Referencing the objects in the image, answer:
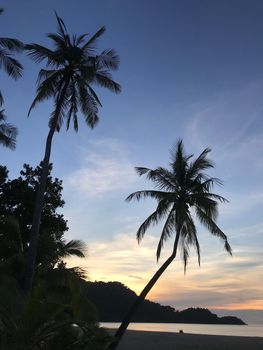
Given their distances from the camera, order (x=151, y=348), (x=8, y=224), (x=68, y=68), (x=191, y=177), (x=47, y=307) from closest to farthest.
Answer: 1. (x=47, y=307)
2. (x=8, y=224)
3. (x=68, y=68)
4. (x=191, y=177)
5. (x=151, y=348)

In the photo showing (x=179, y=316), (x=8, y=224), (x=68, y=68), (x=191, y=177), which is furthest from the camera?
(x=179, y=316)

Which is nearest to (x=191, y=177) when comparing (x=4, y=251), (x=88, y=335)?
(x=4, y=251)

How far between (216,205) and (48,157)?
9314 mm

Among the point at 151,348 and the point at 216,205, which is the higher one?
the point at 216,205

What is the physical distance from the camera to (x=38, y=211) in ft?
71.5

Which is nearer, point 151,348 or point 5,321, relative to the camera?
point 5,321

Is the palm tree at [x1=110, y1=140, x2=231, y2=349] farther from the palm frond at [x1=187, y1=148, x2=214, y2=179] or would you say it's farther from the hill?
the hill

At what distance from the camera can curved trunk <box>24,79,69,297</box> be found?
20281 mm

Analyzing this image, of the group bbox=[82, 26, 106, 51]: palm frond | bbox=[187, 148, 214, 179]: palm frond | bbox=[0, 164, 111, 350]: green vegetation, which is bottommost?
bbox=[0, 164, 111, 350]: green vegetation

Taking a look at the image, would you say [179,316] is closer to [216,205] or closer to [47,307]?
[216,205]

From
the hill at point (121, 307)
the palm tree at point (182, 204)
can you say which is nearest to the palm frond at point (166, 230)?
the palm tree at point (182, 204)

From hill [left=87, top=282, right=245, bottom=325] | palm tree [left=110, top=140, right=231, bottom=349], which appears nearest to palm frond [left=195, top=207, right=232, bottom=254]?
palm tree [left=110, top=140, right=231, bottom=349]

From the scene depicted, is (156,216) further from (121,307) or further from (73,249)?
(121,307)

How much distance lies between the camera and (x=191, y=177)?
27.0m
